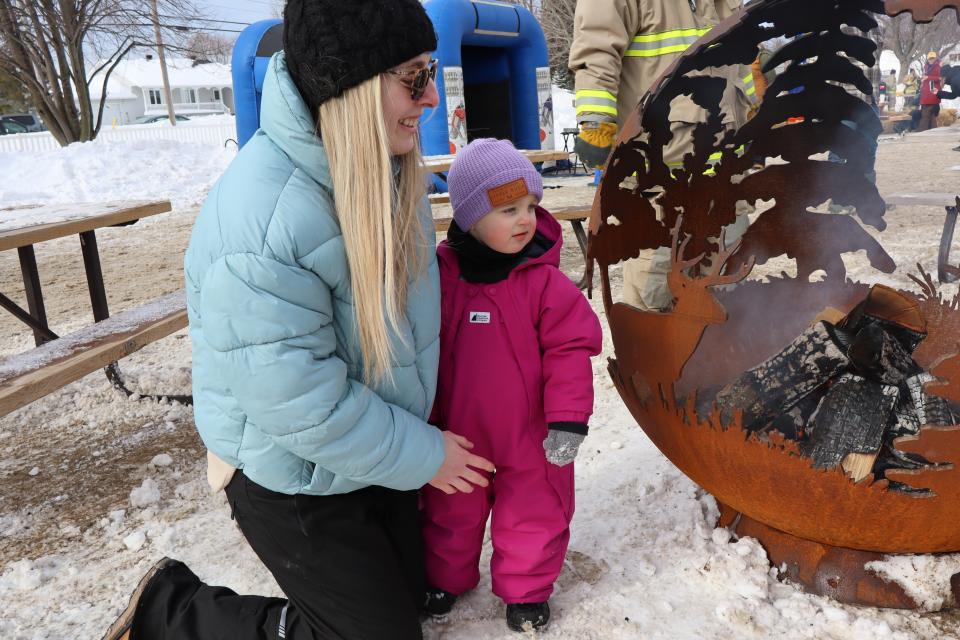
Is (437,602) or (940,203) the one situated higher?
(940,203)

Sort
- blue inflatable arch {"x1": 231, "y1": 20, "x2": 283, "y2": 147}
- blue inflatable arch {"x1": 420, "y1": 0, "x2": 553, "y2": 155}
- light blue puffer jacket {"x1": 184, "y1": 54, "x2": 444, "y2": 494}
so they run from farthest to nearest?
blue inflatable arch {"x1": 420, "y1": 0, "x2": 553, "y2": 155}
blue inflatable arch {"x1": 231, "y1": 20, "x2": 283, "y2": 147}
light blue puffer jacket {"x1": 184, "y1": 54, "x2": 444, "y2": 494}

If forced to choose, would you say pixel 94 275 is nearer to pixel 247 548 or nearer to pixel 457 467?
pixel 247 548

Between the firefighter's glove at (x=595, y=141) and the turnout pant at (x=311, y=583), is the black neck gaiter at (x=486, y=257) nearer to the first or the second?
the turnout pant at (x=311, y=583)

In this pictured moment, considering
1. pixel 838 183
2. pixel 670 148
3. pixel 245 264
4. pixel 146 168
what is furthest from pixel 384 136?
pixel 146 168

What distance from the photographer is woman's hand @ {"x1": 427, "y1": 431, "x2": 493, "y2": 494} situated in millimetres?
1607

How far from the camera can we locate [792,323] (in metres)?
2.35

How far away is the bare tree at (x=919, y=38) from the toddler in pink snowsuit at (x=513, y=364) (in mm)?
1101

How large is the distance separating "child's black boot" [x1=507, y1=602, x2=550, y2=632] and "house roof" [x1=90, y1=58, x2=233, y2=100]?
148 ft

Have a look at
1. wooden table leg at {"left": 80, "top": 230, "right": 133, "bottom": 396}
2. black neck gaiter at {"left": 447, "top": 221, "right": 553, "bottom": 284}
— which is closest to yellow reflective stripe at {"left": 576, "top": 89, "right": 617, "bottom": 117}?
black neck gaiter at {"left": 447, "top": 221, "right": 553, "bottom": 284}

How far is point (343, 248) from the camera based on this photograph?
147 centimetres

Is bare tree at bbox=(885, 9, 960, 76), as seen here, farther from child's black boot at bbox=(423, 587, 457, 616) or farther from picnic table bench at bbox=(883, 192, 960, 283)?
child's black boot at bbox=(423, 587, 457, 616)

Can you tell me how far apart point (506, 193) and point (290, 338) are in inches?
24.2

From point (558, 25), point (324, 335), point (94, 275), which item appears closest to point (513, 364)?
point (324, 335)

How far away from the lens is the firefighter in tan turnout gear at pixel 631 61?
303cm
